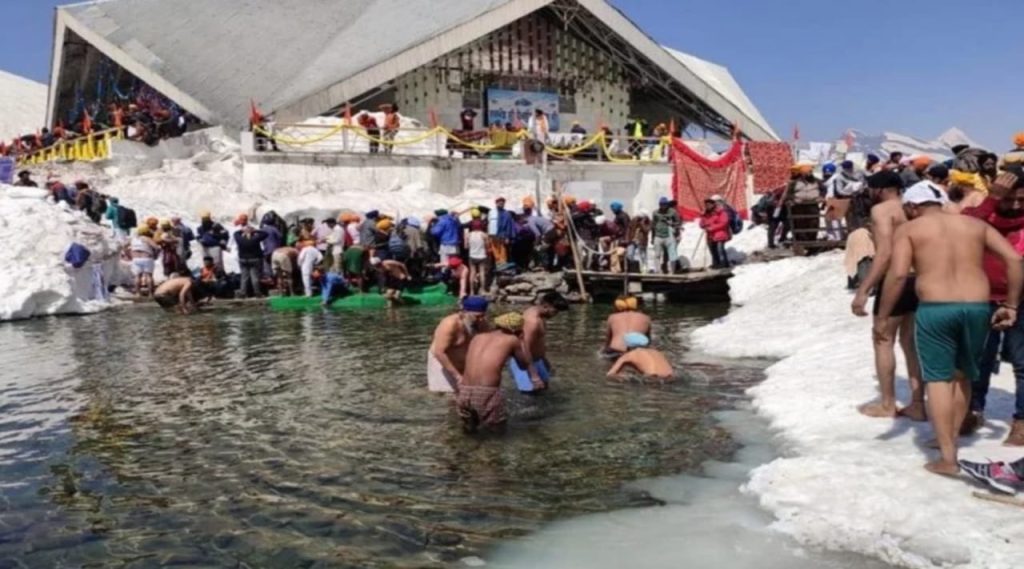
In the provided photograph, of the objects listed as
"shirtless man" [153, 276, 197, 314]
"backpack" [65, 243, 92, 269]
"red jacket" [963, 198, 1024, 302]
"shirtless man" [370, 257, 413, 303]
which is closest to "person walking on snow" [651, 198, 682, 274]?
"shirtless man" [370, 257, 413, 303]

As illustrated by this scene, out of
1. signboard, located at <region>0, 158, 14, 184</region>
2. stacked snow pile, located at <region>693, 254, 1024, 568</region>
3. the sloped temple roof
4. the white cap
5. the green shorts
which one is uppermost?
the sloped temple roof

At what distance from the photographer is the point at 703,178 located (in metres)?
18.9

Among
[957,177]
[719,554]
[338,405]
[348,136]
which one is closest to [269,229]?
[348,136]

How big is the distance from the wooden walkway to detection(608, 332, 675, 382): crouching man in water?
7.47m

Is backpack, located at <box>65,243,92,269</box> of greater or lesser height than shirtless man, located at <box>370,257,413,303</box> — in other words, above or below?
above

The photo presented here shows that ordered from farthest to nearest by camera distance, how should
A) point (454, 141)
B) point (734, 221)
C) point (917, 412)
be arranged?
point (454, 141) → point (734, 221) → point (917, 412)

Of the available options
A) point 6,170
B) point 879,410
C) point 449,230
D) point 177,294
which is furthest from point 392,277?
point 879,410

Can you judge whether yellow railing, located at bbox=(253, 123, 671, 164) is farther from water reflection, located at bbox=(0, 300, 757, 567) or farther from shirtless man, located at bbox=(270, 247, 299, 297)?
water reflection, located at bbox=(0, 300, 757, 567)

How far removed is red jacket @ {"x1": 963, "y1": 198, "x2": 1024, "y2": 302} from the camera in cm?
534

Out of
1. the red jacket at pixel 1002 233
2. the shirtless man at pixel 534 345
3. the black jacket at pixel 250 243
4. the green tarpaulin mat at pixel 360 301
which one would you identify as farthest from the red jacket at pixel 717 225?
the red jacket at pixel 1002 233

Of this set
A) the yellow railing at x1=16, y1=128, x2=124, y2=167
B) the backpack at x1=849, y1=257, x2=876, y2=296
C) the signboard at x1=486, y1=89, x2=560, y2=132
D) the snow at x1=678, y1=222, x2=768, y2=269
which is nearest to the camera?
the backpack at x1=849, y1=257, x2=876, y2=296

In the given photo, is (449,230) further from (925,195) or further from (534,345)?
(925,195)

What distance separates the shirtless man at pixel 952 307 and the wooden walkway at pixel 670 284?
431 inches

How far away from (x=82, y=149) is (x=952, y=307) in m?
25.3
